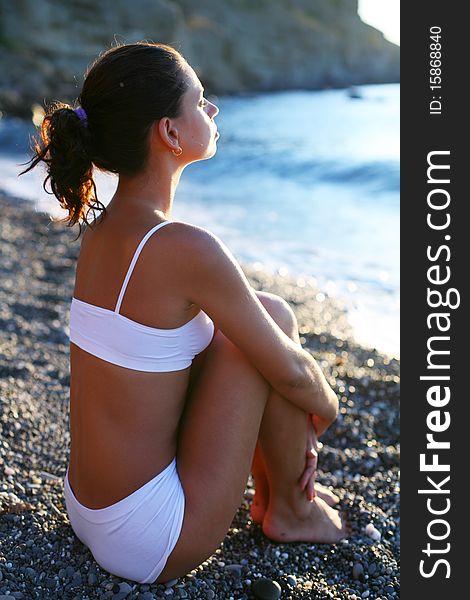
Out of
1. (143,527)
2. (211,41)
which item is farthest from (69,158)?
(211,41)

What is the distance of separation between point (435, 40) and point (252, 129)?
70.4 ft

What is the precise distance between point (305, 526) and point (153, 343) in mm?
963

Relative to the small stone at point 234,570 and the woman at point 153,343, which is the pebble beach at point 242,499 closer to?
the small stone at point 234,570

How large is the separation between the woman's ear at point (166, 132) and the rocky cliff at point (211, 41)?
37.5 feet

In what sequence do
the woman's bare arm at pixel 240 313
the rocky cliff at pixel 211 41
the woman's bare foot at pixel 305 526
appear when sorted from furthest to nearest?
1. the rocky cliff at pixel 211 41
2. the woman's bare foot at pixel 305 526
3. the woman's bare arm at pixel 240 313

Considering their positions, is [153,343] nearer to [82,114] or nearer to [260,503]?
[82,114]

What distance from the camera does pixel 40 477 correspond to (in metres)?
2.71

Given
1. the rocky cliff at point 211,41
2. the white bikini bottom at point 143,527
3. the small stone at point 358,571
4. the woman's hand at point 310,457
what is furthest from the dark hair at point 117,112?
the rocky cliff at point 211,41

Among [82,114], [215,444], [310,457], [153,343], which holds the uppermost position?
[82,114]

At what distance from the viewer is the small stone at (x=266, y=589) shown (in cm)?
213

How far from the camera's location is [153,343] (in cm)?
192

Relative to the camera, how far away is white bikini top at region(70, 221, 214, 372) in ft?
6.27

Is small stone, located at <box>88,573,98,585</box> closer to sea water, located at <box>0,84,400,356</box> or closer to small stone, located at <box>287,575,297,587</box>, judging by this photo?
small stone, located at <box>287,575,297,587</box>

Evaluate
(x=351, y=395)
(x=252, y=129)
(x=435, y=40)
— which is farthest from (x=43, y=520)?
(x=252, y=129)
